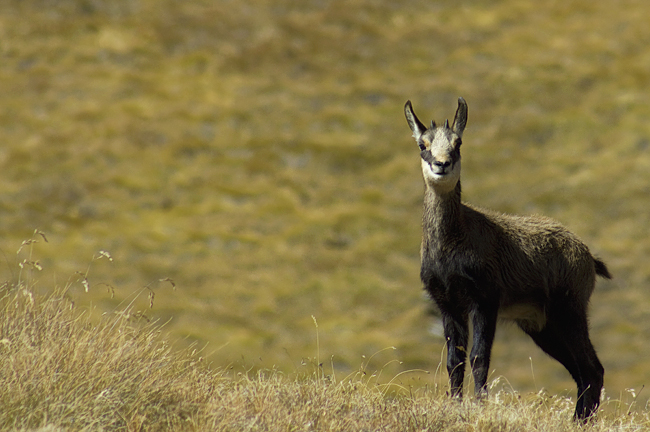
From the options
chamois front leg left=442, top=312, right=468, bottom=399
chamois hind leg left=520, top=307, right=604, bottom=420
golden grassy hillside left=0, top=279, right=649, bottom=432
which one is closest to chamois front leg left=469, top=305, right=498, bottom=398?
chamois front leg left=442, top=312, right=468, bottom=399

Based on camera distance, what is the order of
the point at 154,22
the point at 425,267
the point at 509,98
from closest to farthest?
the point at 425,267 < the point at 509,98 < the point at 154,22

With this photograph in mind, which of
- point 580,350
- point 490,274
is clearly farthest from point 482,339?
point 580,350

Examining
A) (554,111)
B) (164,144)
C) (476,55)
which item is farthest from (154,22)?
(554,111)

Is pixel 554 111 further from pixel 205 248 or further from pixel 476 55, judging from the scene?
pixel 205 248

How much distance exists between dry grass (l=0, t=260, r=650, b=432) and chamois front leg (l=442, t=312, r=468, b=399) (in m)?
0.67

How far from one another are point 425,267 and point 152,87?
21.3 meters

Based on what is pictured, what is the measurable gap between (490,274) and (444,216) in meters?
0.72

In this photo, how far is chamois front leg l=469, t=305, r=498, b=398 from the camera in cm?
712

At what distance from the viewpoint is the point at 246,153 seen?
82.7ft

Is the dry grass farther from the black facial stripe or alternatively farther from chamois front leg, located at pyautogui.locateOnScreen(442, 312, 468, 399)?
the black facial stripe

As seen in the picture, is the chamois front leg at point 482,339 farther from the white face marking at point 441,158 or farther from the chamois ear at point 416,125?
the chamois ear at point 416,125

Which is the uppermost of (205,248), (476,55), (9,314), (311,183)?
(476,55)

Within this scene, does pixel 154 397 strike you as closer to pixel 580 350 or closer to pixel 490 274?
pixel 490 274

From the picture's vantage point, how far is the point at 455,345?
743cm
